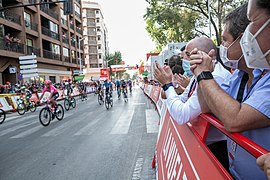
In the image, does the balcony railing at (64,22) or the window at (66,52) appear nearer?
the window at (66,52)

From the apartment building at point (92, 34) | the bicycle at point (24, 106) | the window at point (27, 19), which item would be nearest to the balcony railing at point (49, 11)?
the window at point (27, 19)

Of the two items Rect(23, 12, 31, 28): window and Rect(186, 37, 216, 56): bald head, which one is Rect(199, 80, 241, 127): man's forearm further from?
Rect(23, 12, 31, 28): window

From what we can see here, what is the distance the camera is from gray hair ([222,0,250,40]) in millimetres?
1735

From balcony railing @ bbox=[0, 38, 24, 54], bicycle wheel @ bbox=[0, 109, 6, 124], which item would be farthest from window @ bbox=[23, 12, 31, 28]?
bicycle wheel @ bbox=[0, 109, 6, 124]

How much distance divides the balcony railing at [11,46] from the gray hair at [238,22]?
2529cm

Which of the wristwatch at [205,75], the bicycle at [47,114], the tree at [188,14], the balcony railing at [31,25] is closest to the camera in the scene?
the wristwatch at [205,75]

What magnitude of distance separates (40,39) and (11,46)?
25.0 feet

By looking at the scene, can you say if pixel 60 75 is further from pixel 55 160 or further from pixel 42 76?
pixel 55 160

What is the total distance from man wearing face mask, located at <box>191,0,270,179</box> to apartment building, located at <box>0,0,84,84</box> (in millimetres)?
18297

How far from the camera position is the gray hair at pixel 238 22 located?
5.69ft

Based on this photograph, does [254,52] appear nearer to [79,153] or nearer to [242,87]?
[242,87]

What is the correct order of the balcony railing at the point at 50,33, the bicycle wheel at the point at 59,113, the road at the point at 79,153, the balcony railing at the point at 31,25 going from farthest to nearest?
the balcony railing at the point at 50,33 < the balcony railing at the point at 31,25 < the bicycle wheel at the point at 59,113 < the road at the point at 79,153

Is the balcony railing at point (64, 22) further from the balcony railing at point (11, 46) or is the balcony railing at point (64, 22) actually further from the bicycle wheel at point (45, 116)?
the bicycle wheel at point (45, 116)

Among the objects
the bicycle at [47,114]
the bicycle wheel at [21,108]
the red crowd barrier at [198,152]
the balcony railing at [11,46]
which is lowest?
the bicycle wheel at [21,108]
